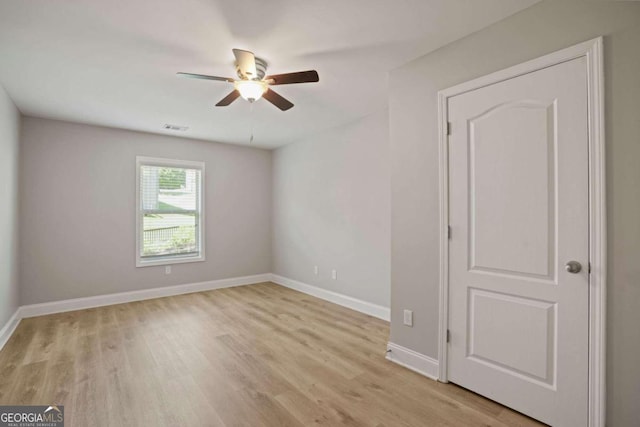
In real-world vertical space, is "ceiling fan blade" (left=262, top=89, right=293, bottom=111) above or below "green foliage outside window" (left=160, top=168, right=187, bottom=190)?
above

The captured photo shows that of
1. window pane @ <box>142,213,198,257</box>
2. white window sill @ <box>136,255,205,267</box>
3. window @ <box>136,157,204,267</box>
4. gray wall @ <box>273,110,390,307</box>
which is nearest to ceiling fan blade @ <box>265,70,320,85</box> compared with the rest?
gray wall @ <box>273,110,390,307</box>

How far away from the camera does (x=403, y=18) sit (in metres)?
2.00

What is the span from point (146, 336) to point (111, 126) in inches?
120

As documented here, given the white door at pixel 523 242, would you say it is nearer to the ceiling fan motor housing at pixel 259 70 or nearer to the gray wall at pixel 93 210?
the ceiling fan motor housing at pixel 259 70

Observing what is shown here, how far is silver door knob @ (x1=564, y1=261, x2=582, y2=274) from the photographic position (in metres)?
1.70

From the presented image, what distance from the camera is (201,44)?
Result: 7.43ft

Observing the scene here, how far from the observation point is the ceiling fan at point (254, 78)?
212cm

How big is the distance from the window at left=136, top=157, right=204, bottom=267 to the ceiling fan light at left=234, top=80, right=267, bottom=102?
3.08 meters

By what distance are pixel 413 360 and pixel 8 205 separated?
173 inches

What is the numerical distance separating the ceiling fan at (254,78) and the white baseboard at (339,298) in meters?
2.64

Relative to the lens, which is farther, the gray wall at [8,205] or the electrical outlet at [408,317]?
the gray wall at [8,205]

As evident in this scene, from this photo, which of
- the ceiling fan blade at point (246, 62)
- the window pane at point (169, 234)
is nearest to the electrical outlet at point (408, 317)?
the ceiling fan blade at point (246, 62)

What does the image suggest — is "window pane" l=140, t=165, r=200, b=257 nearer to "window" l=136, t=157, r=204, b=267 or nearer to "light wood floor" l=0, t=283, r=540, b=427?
"window" l=136, t=157, r=204, b=267

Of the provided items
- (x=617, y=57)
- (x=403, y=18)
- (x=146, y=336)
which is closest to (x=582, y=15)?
(x=617, y=57)
